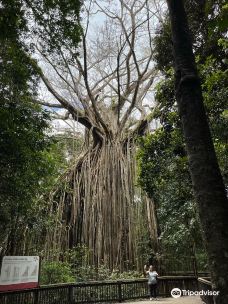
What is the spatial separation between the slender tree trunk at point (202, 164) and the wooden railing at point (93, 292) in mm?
5295

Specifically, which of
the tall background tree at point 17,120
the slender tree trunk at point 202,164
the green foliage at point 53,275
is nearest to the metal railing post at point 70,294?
the green foliage at point 53,275

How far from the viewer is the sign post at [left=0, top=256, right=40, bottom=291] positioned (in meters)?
5.54

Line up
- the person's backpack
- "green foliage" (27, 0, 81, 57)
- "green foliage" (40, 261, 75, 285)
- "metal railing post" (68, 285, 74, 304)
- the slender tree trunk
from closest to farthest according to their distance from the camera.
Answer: the slender tree trunk < "green foliage" (27, 0, 81, 57) < "metal railing post" (68, 285, 74, 304) < the person's backpack < "green foliage" (40, 261, 75, 285)

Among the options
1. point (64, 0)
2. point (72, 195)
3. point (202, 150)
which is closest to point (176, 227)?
point (72, 195)

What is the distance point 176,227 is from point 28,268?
14.2 feet

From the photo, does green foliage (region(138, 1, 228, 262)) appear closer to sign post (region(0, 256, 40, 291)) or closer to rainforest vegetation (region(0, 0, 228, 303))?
rainforest vegetation (region(0, 0, 228, 303))

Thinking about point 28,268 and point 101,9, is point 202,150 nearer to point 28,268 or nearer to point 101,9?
point 28,268

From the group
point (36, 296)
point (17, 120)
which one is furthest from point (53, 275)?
point (17, 120)

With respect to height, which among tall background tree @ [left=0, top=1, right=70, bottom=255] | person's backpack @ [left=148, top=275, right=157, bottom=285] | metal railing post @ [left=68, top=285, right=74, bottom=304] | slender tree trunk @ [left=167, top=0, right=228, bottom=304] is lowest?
metal railing post @ [left=68, top=285, right=74, bottom=304]

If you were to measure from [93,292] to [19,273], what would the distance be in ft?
7.02

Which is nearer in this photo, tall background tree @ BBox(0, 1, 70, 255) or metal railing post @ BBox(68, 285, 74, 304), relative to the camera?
tall background tree @ BBox(0, 1, 70, 255)

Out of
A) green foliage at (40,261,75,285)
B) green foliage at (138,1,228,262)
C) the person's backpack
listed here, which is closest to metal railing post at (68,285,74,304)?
green foliage at (40,261,75,285)

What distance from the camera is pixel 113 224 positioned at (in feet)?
32.4

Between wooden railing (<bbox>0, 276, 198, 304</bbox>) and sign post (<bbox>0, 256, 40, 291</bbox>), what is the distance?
13cm
